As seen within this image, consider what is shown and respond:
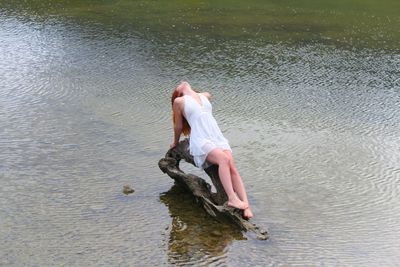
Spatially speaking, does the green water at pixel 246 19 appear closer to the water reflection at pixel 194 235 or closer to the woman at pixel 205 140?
the woman at pixel 205 140

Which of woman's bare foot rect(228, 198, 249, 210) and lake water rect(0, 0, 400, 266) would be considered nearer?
lake water rect(0, 0, 400, 266)

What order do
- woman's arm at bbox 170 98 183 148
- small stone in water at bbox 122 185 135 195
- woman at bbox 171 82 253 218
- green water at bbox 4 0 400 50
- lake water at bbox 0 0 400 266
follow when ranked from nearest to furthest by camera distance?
lake water at bbox 0 0 400 266, woman at bbox 171 82 253 218, woman's arm at bbox 170 98 183 148, small stone in water at bbox 122 185 135 195, green water at bbox 4 0 400 50

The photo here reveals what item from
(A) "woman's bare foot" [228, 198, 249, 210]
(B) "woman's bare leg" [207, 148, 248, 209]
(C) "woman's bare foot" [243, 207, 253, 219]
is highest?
(B) "woman's bare leg" [207, 148, 248, 209]

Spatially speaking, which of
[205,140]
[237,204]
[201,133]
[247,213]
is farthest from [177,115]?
[247,213]

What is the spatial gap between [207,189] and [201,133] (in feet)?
2.03

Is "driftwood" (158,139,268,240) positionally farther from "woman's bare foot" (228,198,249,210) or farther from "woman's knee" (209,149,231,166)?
"woman's knee" (209,149,231,166)

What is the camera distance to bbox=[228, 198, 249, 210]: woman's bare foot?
5.70 meters

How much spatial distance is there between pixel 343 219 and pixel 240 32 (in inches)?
420

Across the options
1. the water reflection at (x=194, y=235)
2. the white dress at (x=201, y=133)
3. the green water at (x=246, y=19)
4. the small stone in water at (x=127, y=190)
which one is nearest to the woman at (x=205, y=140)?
the white dress at (x=201, y=133)

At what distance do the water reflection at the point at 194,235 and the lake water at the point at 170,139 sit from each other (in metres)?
0.02

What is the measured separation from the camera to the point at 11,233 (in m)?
5.48

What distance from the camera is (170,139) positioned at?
8.13 m

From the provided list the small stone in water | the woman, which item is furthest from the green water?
the small stone in water

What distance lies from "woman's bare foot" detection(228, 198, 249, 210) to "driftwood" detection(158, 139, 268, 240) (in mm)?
44
